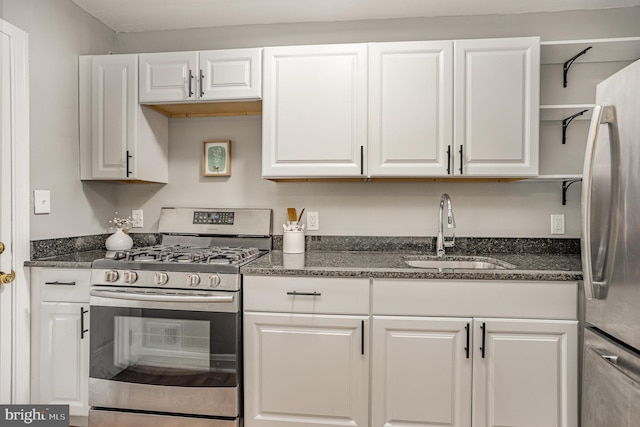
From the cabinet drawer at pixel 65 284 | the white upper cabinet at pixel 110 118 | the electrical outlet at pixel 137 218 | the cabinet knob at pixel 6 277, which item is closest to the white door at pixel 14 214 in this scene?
the cabinet knob at pixel 6 277

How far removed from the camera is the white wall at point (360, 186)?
7.52ft

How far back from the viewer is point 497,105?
2002 mm

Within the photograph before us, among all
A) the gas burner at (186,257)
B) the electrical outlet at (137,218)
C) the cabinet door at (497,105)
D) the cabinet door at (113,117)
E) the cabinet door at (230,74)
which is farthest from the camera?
the electrical outlet at (137,218)

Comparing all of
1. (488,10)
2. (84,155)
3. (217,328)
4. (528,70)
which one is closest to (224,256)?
(217,328)

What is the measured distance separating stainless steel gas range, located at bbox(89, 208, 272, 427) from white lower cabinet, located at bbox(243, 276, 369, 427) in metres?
0.09

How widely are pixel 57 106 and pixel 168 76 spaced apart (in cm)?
62

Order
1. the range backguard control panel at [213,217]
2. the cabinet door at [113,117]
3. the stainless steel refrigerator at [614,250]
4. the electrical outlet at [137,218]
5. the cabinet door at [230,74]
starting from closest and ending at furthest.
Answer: the stainless steel refrigerator at [614,250] → the cabinet door at [230,74] → the cabinet door at [113,117] → the range backguard control panel at [213,217] → the electrical outlet at [137,218]

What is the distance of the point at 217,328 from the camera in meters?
1.78

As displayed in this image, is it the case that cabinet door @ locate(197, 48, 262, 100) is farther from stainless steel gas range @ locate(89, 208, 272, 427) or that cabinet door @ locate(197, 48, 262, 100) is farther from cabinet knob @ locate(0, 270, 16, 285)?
cabinet knob @ locate(0, 270, 16, 285)

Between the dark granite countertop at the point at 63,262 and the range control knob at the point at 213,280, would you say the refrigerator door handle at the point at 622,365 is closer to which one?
the range control knob at the point at 213,280

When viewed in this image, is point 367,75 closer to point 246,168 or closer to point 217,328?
point 246,168

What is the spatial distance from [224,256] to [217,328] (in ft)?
1.21

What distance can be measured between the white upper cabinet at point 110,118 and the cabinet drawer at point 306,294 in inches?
43.3

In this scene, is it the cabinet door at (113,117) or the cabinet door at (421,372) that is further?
the cabinet door at (113,117)
